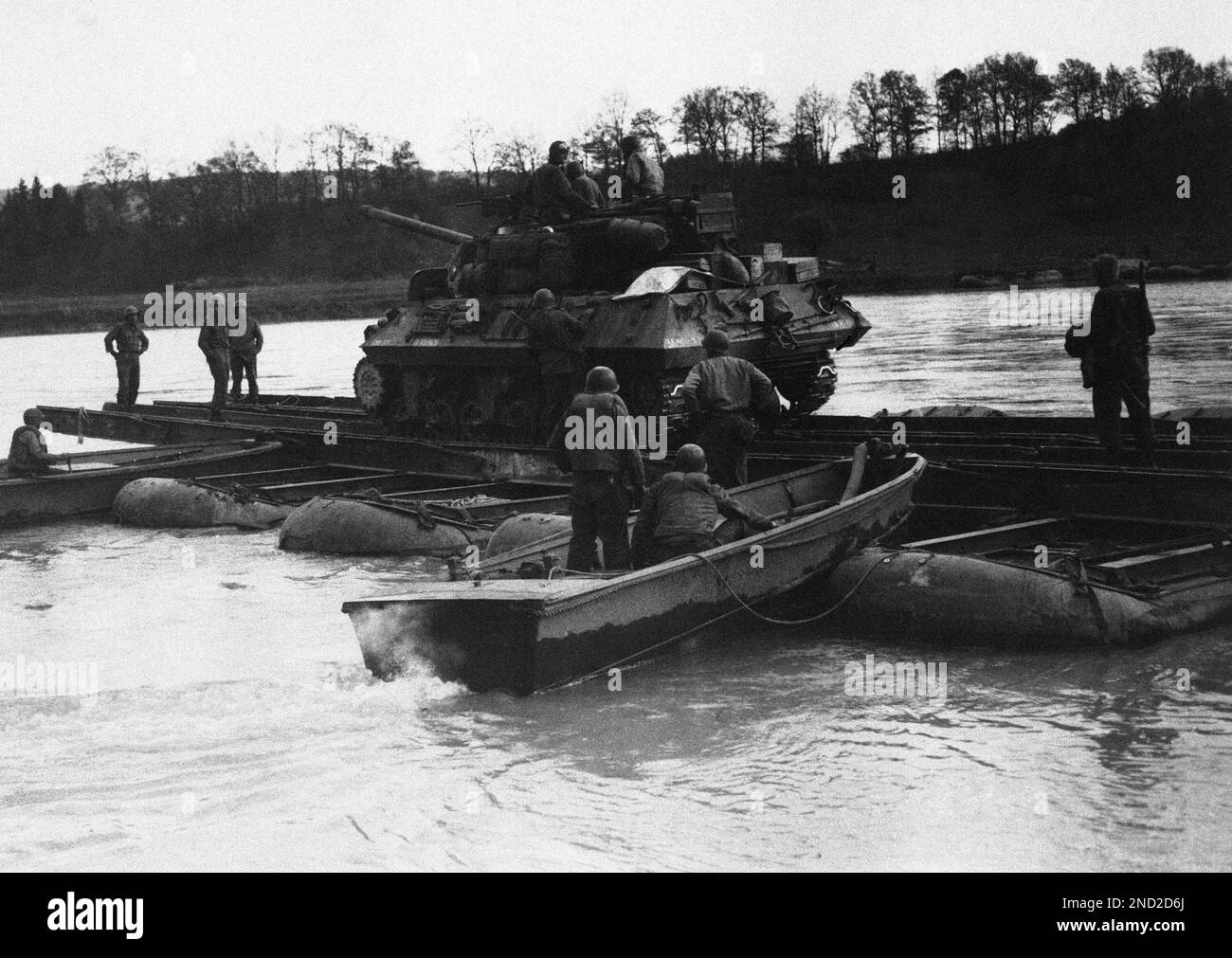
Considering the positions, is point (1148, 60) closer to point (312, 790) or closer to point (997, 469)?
point (997, 469)

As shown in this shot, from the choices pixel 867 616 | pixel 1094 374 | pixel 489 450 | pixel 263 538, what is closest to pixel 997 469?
pixel 1094 374

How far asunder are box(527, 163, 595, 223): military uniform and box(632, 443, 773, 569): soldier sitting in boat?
8.84 meters

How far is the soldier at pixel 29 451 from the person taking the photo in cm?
1566

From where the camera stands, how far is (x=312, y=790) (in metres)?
7.10

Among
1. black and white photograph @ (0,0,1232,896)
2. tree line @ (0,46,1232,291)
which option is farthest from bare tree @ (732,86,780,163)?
black and white photograph @ (0,0,1232,896)

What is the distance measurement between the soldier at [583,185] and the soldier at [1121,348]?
7.18m

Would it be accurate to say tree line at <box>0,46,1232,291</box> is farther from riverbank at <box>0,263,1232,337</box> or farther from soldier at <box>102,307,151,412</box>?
soldier at <box>102,307,151,412</box>

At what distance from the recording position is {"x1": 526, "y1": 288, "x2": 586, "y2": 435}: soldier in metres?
15.9

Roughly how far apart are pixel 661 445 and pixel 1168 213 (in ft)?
Answer: 175

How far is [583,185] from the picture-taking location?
18.1 m

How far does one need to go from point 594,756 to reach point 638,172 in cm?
1152

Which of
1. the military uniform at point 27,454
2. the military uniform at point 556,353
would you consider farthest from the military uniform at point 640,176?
the military uniform at point 27,454

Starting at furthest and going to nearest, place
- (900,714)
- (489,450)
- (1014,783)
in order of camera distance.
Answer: (489,450), (900,714), (1014,783)

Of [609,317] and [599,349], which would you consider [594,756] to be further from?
[609,317]
